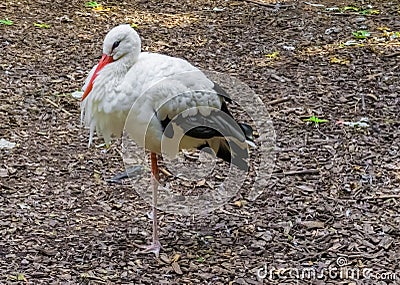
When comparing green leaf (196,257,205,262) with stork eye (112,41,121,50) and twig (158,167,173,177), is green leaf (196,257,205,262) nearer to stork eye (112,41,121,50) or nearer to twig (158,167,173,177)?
twig (158,167,173,177)

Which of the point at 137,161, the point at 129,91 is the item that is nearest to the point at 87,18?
the point at 137,161

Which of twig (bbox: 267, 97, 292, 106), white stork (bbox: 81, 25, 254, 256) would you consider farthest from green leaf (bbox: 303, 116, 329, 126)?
white stork (bbox: 81, 25, 254, 256)

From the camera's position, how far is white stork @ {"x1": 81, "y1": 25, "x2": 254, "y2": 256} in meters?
3.58

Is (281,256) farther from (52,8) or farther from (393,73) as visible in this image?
(52,8)

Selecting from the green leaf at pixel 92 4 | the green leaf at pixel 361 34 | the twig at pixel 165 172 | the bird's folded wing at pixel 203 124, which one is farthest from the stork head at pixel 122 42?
the green leaf at pixel 92 4

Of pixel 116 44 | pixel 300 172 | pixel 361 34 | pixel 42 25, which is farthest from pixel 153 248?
pixel 42 25

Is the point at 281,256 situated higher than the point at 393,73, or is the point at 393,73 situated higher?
the point at 393,73

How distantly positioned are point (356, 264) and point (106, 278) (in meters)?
1.30

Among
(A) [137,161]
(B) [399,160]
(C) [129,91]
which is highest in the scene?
(C) [129,91]

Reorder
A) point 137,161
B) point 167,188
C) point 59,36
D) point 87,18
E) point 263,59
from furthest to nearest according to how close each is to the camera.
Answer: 1. point 87,18
2. point 59,36
3. point 263,59
4. point 137,161
5. point 167,188

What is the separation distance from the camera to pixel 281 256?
3670mm

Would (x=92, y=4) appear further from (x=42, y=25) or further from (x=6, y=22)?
(x=6, y=22)

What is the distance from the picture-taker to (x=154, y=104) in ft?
11.7

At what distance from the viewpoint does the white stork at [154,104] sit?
3582 millimetres
